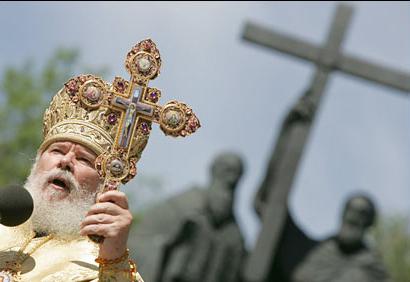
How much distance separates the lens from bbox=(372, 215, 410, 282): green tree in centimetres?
3694

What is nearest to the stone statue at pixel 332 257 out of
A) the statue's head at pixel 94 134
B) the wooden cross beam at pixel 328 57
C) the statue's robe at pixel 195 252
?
the statue's robe at pixel 195 252

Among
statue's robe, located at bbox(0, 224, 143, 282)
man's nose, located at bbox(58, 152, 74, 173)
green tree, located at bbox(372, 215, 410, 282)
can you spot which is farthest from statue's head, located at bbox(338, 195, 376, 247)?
green tree, located at bbox(372, 215, 410, 282)

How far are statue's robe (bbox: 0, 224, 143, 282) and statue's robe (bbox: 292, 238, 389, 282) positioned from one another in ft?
33.2

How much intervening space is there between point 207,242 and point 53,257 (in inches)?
411

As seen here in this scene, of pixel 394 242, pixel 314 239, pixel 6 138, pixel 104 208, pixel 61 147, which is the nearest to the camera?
pixel 104 208

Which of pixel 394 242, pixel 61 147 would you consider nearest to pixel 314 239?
pixel 61 147

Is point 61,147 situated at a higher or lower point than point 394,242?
lower

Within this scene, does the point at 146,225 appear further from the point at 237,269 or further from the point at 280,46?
the point at 280,46

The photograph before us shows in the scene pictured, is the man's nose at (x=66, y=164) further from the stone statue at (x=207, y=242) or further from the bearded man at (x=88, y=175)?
the stone statue at (x=207, y=242)

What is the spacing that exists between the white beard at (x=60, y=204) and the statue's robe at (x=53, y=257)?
Answer: 7 cm

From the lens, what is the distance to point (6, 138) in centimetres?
2816

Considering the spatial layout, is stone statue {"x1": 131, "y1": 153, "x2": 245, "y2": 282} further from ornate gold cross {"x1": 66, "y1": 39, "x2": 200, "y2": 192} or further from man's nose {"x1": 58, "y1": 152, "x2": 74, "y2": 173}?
ornate gold cross {"x1": 66, "y1": 39, "x2": 200, "y2": 192}

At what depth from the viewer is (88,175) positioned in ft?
20.6

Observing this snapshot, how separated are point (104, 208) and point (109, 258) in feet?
1.12
